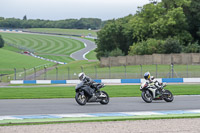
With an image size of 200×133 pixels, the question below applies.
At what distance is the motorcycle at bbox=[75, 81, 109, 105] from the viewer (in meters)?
17.1

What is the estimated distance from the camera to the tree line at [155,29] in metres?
69.6

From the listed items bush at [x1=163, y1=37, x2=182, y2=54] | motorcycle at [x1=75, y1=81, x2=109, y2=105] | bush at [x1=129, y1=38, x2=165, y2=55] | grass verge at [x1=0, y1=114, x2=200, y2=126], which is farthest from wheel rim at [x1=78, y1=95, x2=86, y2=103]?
bush at [x1=129, y1=38, x2=165, y2=55]

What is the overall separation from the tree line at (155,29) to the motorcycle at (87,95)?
4718cm

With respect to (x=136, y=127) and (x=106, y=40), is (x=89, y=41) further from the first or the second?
(x=136, y=127)

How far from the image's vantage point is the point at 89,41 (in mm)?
151375

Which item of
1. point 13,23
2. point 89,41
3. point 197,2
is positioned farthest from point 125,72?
point 13,23

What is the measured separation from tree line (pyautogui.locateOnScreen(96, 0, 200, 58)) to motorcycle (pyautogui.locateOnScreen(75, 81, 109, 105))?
47182 millimetres

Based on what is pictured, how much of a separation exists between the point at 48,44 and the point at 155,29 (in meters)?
71.4

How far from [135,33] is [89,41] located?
7491 cm

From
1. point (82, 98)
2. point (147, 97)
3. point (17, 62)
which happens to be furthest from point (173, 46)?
point (82, 98)

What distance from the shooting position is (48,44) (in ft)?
457

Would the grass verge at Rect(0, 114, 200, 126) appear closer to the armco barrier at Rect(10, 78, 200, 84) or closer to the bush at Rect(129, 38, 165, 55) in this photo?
the armco barrier at Rect(10, 78, 200, 84)

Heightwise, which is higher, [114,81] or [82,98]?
[82,98]

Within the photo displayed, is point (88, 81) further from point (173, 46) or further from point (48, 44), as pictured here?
point (48, 44)
